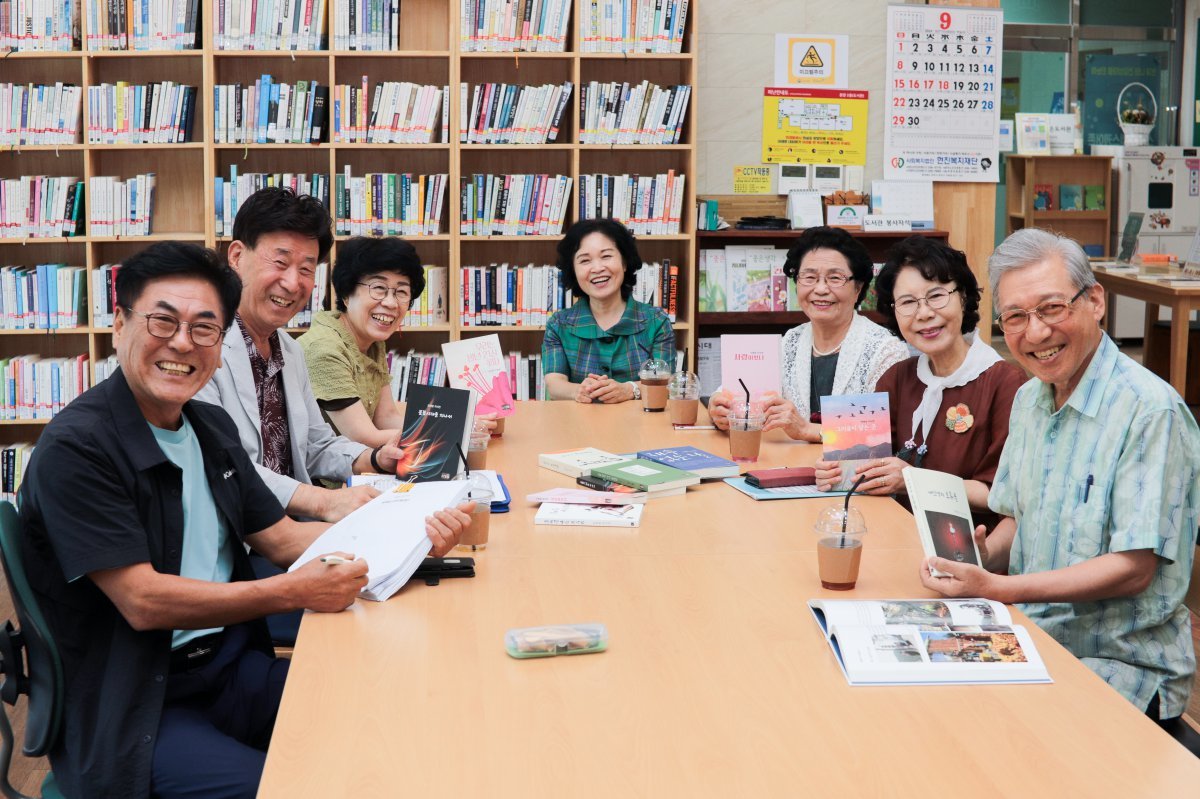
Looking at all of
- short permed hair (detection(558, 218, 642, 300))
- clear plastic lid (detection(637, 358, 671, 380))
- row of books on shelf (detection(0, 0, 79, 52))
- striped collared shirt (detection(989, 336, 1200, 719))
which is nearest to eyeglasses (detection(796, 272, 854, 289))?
clear plastic lid (detection(637, 358, 671, 380))

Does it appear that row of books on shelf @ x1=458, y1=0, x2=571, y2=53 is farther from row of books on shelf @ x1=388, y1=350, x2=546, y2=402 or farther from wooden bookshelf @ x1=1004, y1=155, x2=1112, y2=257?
wooden bookshelf @ x1=1004, y1=155, x2=1112, y2=257

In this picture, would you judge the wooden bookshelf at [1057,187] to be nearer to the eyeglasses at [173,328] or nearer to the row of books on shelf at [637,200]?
the row of books on shelf at [637,200]

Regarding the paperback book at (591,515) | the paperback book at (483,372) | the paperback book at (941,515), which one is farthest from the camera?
the paperback book at (483,372)

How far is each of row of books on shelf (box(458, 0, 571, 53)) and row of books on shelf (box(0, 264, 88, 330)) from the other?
82.7 inches

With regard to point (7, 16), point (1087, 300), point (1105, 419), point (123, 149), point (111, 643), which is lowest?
point (111, 643)

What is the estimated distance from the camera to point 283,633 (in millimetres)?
2777

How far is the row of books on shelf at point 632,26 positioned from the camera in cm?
541

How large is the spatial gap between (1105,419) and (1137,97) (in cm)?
870

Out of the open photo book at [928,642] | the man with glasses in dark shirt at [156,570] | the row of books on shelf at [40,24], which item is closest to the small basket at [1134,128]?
the row of books on shelf at [40,24]

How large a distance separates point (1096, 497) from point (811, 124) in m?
4.13

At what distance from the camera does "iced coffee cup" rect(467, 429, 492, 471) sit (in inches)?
116

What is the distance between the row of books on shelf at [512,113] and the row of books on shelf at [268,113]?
69cm

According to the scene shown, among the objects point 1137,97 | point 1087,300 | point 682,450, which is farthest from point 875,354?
point 1137,97

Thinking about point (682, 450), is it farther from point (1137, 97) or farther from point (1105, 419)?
point (1137, 97)
